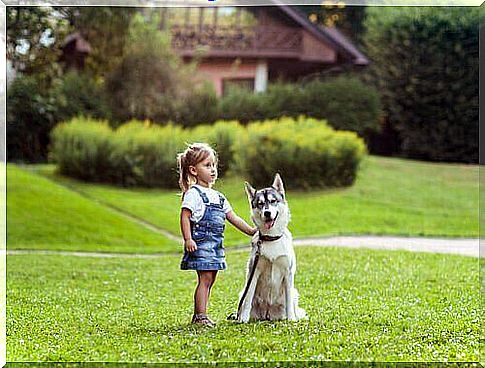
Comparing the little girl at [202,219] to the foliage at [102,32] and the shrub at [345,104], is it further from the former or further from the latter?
the shrub at [345,104]

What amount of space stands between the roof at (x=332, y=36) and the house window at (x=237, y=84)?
110 cm

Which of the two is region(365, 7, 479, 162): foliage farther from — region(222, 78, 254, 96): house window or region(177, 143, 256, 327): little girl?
region(177, 143, 256, 327): little girl

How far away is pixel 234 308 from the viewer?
4.85 metres

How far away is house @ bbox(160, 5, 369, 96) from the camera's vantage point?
11.9 meters

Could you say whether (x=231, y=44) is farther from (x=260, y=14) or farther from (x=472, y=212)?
(x=472, y=212)

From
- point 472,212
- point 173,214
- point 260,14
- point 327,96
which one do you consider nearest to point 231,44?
point 260,14

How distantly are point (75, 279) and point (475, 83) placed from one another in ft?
23.5

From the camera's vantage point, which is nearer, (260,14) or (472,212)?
(472,212)

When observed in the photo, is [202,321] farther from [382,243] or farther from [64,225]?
[64,225]

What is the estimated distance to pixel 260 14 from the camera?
11789 millimetres

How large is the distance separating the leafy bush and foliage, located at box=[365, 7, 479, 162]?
1233 mm

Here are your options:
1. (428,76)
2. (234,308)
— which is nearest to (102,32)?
(428,76)

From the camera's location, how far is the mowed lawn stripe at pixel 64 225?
30.9 ft

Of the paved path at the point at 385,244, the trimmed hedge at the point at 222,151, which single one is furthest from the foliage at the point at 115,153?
the paved path at the point at 385,244
